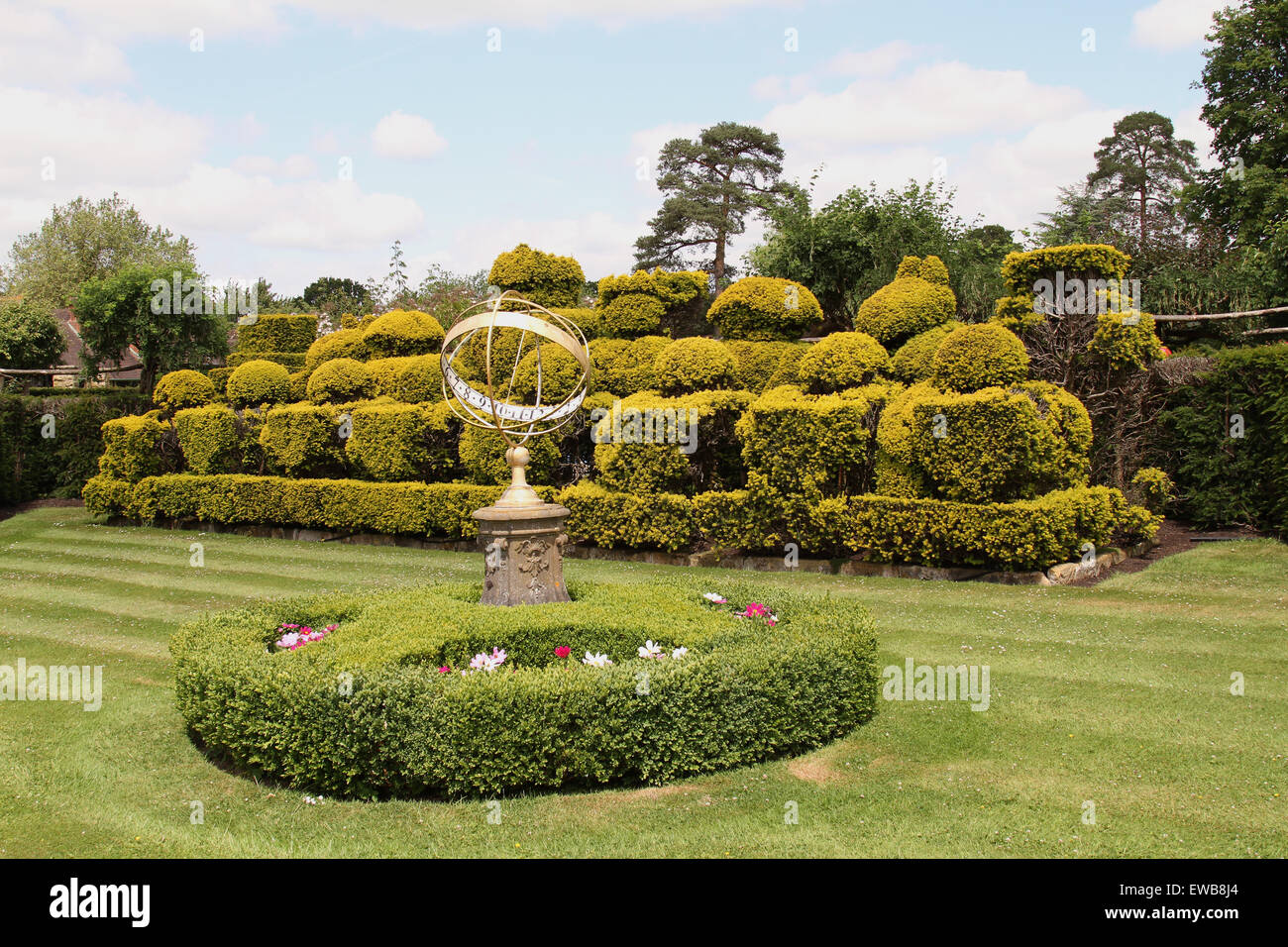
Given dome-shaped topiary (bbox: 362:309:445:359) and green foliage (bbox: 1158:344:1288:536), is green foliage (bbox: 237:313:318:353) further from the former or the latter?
green foliage (bbox: 1158:344:1288:536)

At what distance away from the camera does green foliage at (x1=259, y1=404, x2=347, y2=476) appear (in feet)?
68.8

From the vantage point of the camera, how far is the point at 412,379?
66.9 ft

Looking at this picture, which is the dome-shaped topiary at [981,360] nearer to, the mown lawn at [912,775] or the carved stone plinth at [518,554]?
the mown lawn at [912,775]

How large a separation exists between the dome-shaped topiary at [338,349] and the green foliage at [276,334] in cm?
228

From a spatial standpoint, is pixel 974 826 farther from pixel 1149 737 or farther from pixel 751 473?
pixel 751 473

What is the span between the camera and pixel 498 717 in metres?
6.70

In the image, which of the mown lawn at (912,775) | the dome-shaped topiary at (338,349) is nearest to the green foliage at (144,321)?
the dome-shaped topiary at (338,349)

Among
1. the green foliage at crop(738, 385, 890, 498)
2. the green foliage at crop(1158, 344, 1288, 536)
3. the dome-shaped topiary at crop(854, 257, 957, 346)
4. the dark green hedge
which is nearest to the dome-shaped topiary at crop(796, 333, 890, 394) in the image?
the green foliage at crop(738, 385, 890, 498)

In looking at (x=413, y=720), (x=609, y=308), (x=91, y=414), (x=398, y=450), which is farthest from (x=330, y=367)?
(x=413, y=720)

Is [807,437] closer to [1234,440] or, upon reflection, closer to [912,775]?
[1234,440]

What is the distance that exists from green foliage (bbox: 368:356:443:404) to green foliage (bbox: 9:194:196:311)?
1360 inches

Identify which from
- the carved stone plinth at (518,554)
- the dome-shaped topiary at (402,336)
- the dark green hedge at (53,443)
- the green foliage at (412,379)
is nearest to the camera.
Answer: the carved stone plinth at (518,554)

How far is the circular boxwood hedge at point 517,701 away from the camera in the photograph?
673 centimetres

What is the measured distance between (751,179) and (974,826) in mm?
38848
